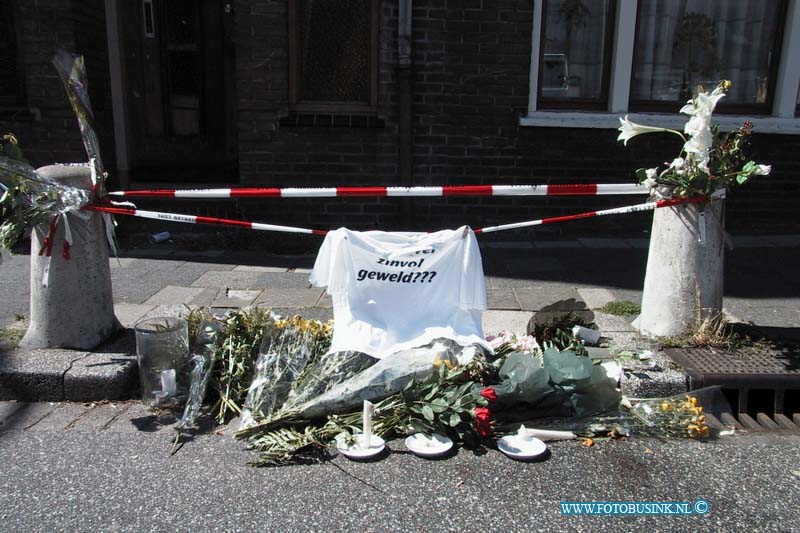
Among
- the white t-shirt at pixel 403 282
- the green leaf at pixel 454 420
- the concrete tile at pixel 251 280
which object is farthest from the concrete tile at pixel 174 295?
the green leaf at pixel 454 420

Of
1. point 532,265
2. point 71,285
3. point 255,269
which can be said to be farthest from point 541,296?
point 71,285

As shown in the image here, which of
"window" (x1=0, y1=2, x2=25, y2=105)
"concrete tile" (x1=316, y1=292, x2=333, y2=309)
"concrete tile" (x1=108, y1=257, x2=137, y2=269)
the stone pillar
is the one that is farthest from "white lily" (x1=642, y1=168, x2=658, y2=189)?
"window" (x1=0, y1=2, x2=25, y2=105)

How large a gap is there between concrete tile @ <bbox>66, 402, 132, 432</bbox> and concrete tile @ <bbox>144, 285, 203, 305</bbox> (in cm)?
158

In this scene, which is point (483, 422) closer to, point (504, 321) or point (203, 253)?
point (504, 321)

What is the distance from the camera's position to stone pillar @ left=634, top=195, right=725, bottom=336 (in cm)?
410

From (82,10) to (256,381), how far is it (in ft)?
19.2

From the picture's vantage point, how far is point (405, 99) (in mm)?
7121

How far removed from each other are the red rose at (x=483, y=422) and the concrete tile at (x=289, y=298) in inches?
90.6

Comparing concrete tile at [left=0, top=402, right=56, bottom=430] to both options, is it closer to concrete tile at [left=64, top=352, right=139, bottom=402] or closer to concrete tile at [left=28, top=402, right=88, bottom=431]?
concrete tile at [left=28, top=402, right=88, bottom=431]

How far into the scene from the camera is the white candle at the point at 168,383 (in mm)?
3652

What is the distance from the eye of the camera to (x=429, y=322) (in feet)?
12.9

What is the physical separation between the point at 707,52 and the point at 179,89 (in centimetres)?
684

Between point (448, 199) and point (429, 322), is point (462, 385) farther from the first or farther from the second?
point (448, 199)

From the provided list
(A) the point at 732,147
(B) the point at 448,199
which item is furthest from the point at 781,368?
(B) the point at 448,199
